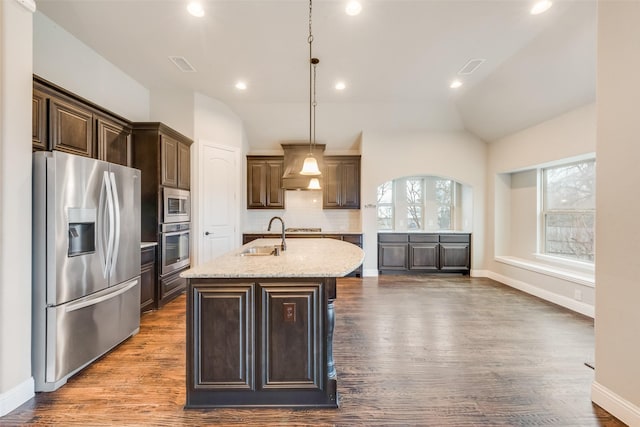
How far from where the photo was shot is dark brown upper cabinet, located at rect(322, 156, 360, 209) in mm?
5727

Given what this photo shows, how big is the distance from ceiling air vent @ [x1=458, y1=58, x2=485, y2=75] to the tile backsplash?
→ 315 centimetres

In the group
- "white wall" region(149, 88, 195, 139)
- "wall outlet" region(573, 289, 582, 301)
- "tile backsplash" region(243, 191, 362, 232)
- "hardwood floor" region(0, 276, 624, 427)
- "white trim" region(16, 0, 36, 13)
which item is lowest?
"hardwood floor" region(0, 276, 624, 427)

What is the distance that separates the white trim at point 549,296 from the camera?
3.47 meters

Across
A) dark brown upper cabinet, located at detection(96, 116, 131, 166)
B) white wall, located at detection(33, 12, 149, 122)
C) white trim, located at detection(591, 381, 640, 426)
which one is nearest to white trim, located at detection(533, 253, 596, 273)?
white trim, located at detection(591, 381, 640, 426)

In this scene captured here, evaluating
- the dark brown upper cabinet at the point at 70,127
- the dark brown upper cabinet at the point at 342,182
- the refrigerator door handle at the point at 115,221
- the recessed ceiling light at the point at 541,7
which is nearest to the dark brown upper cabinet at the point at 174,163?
the dark brown upper cabinet at the point at 70,127

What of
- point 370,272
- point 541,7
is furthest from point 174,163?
point 541,7

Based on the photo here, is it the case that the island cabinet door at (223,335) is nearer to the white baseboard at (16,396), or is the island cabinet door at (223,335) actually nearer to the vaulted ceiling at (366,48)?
the white baseboard at (16,396)

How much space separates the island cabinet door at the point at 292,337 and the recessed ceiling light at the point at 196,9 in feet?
8.69

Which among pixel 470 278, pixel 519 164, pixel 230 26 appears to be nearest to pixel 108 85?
pixel 230 26

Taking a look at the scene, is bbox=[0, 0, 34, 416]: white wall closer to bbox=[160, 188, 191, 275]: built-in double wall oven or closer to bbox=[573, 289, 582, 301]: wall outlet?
bbox=[160, 188, 191, 275]: built-in double wall oven

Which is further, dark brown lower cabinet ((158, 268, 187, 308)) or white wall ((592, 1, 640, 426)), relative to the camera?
dark brown lower cabinet ((158, 268, 187, 308))

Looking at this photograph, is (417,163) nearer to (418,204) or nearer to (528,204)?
(418,204)

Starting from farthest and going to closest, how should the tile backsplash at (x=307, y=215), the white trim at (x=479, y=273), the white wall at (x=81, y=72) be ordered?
the tile backsplash at (x=307, y=215) → the white trim at (x=479, y=273) → the white wall at (x=81, y=72)

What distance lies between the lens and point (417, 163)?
218 inches
